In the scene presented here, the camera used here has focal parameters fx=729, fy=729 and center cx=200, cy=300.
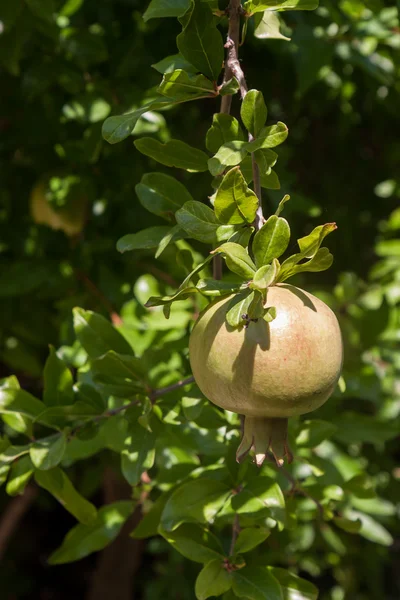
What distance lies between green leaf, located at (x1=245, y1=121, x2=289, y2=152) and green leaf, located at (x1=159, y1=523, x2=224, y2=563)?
0.44 meters

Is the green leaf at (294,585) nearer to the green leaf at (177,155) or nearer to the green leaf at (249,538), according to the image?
the green leaf at (249,538)

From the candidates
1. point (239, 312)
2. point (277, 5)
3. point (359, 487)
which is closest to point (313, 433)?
point (359, 487)

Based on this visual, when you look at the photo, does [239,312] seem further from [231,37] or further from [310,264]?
[231,37]

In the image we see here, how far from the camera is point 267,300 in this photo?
604mm

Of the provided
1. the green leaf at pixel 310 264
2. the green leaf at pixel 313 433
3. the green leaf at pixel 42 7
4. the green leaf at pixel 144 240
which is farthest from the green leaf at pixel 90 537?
the green leaf at pixel 42 7

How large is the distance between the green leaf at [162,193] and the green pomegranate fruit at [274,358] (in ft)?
0.77

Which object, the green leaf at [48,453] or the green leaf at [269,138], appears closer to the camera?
the green leaf at [269,138]

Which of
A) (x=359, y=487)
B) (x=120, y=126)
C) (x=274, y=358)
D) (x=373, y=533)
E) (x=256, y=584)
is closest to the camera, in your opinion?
(x=274, y=358)

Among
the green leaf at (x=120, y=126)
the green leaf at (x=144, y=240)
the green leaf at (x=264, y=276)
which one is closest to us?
the green leaf at (x=264, y=276)

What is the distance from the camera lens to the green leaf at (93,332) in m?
0.89

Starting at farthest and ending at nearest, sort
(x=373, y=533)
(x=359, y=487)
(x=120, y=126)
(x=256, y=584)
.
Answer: (x=373, y=533), (x=359, y=487), (x=256, y=584), (x=120, y=126)

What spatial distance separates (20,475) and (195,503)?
8.1 inches

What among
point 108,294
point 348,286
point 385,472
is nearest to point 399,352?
point 348,286

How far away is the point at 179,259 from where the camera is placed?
860mm
